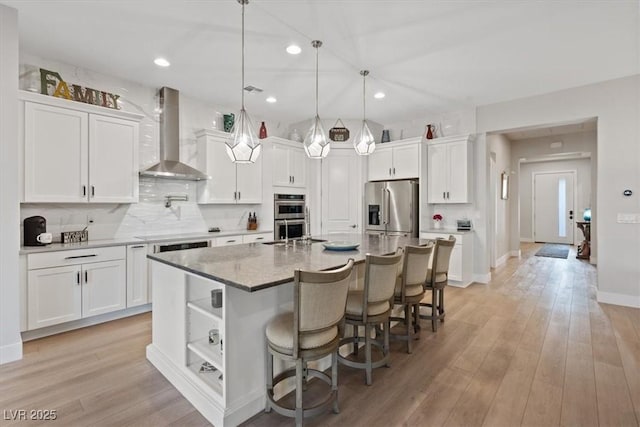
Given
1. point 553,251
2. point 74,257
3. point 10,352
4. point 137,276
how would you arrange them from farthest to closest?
point 553,251 → point 137,276 → point 74,257 → point 10,352

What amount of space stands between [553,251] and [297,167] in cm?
731

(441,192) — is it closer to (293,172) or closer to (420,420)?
(293,172)

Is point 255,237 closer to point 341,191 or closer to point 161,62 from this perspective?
point 341,191

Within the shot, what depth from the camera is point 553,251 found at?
8.23 m

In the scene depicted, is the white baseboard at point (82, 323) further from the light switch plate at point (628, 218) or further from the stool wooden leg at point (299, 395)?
the light switch plate at point (628, 218)

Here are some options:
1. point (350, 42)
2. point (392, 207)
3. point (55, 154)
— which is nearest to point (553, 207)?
point (392, 207)

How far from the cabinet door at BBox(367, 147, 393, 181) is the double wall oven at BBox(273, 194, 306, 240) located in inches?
55.3

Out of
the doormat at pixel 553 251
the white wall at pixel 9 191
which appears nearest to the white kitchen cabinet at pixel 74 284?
the white wall at pixel 9 191

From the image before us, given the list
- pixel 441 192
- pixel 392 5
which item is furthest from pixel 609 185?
pixel 392 5

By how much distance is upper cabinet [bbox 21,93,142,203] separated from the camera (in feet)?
10.1

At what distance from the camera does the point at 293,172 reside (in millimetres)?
5684

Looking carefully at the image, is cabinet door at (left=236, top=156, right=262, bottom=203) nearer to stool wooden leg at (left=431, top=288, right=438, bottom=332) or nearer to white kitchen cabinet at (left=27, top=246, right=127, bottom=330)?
white kitchen cabinet at (left=27, top=246, right=127, bottom=330)

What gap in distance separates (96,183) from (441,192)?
4989 millimetres

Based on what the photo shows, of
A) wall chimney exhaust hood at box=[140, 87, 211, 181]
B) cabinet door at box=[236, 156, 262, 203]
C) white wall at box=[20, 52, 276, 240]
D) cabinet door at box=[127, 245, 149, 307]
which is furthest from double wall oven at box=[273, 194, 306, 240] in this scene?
cabinet door at box=[127, 245, 149, 307]
